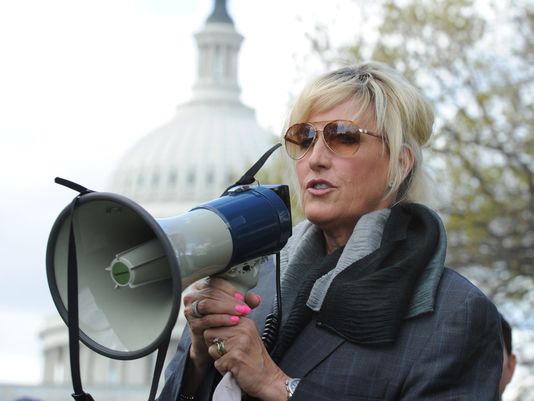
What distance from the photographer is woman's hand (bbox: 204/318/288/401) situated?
354 cm

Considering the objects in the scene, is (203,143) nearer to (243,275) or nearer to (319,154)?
(319,154)

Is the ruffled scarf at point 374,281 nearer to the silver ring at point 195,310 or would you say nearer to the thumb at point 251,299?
the thumb at point 251,299

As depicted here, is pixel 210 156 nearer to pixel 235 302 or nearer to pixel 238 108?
pixel 238 108

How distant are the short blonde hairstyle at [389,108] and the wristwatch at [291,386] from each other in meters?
0.67

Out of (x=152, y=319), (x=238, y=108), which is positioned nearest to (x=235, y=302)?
(x=152, y=319)

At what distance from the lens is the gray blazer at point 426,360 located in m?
3.48

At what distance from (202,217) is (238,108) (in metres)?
91.2

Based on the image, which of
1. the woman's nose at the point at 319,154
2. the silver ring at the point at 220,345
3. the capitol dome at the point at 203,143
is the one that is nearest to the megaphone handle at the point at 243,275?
the silver ring at the point at 220,345

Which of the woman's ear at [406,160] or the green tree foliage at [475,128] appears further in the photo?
the green tree foliage at [475,128]

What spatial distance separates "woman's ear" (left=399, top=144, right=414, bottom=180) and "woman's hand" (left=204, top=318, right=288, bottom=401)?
0.71 meters

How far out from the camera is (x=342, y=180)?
386 centimetres

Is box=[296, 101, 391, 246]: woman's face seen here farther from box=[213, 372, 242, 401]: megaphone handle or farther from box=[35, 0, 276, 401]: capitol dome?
box=[35, 0, 276, 401]: capitol dome

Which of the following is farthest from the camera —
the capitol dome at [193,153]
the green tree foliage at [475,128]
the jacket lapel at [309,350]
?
the capitol dome at [193,153]

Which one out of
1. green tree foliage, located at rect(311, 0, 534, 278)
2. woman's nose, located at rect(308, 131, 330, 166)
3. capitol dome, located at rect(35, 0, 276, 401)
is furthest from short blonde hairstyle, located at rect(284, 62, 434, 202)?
capitol dome, located at rect(35, 0, 276, 401)
